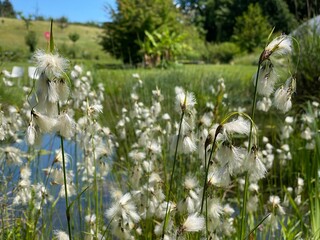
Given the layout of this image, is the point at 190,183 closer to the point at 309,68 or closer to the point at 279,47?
the point at 279,47

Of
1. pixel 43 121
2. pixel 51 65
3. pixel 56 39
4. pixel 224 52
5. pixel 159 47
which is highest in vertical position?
pixel 56 39

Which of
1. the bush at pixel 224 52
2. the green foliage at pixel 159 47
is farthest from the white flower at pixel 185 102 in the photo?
the bush at pixel 224 52

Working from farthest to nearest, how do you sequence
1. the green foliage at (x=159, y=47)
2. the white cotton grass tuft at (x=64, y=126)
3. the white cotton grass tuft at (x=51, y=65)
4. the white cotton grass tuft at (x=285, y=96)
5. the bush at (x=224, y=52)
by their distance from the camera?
the bush at (x=224, y=52) → the green foliage at (x=159, y=47) → the white cotton grass tuft at (x=285, y=96) → the white cotton grass tuft at (x=64, y=126) → the white cotton grass tuft at (x=51, y=65)

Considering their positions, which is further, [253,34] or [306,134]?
[253,34]

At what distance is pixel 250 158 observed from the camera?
1.02 meters

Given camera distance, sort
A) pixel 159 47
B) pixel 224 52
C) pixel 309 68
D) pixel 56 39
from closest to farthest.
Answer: pixel 309 68, pixel 159 47, pixel 224 52, pixel 56 39

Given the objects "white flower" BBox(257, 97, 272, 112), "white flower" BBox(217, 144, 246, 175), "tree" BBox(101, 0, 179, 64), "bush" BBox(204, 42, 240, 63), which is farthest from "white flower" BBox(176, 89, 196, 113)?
"bush" BBox(204, 42, 240, 63)

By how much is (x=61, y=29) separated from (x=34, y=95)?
133 ft

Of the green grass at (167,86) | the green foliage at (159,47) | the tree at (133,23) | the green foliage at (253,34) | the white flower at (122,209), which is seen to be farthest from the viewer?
the green foliage at (253,34)

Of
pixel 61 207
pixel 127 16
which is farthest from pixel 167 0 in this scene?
pixel 61 207

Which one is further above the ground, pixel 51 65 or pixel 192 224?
pixel 51 65

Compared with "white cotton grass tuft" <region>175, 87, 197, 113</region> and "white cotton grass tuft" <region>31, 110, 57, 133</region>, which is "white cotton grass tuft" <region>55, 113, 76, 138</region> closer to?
"white cotton grass tuft" <region>31, 110, 57, 133</region>

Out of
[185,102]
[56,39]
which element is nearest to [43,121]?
[185,102]

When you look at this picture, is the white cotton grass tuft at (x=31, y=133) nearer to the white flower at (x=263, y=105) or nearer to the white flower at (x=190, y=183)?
the white flower at (x=190, y=183)
